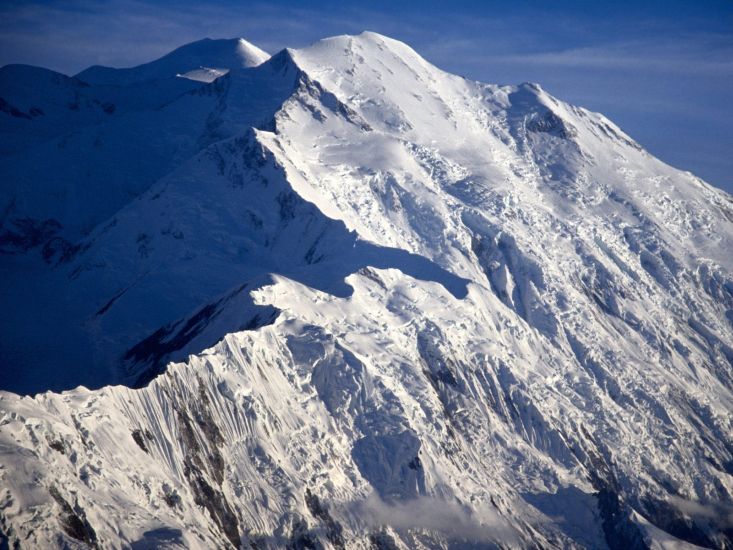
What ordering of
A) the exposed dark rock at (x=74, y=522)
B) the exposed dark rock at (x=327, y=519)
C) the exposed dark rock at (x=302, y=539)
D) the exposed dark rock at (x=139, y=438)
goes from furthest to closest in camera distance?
the exposed dark rock at (x=327, y=519), the exposed dark rock at (x=302, y=539), the exposed dark rock at (x=139, y=438), the exposed dark rock at (x=74, y=522)

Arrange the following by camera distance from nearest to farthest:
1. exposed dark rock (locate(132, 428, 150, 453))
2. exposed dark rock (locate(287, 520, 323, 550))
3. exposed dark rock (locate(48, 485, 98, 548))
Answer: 1. exposed dark rock (locate(48, 485, 98, 548))
2. exposed dark rock (locate(132, 428, 150, 453))
3. exposed dark rock (locate(287, 520, 323, 550))

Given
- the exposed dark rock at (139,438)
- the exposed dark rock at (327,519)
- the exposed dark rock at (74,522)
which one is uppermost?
the exposed dark rock at (74,522)

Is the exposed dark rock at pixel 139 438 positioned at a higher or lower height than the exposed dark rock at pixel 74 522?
lower

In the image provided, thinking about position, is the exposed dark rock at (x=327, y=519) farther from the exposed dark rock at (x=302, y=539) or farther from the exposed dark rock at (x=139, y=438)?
the exposed dark rock at (x=139, y=438)

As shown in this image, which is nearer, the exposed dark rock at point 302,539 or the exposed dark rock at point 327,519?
the exposed dark rock at point 302,539

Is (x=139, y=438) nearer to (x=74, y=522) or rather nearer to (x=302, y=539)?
(x=74, y=522)

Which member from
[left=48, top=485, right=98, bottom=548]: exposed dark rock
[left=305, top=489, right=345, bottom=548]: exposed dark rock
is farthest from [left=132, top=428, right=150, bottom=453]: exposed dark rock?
[left=305, top=489, right=345, bottom=548]: exposed dark rock

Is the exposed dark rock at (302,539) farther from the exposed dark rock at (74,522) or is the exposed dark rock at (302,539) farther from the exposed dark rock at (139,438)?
the exposed dark rock at (74,522)

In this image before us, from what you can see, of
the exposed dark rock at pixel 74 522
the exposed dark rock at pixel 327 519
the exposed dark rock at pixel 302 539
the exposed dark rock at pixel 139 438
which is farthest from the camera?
the exposed dark rock at pixel 327 519

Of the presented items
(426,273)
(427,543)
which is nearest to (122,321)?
(426,273)

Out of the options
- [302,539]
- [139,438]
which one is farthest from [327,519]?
[139,438]

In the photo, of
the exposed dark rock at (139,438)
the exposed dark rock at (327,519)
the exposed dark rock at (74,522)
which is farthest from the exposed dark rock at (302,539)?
the exposed dark rock at (74,522)

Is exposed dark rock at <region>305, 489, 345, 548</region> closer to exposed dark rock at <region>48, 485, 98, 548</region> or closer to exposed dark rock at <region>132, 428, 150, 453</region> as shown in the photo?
exposed dark rock at <region>132, 428, 150, 453</region>
